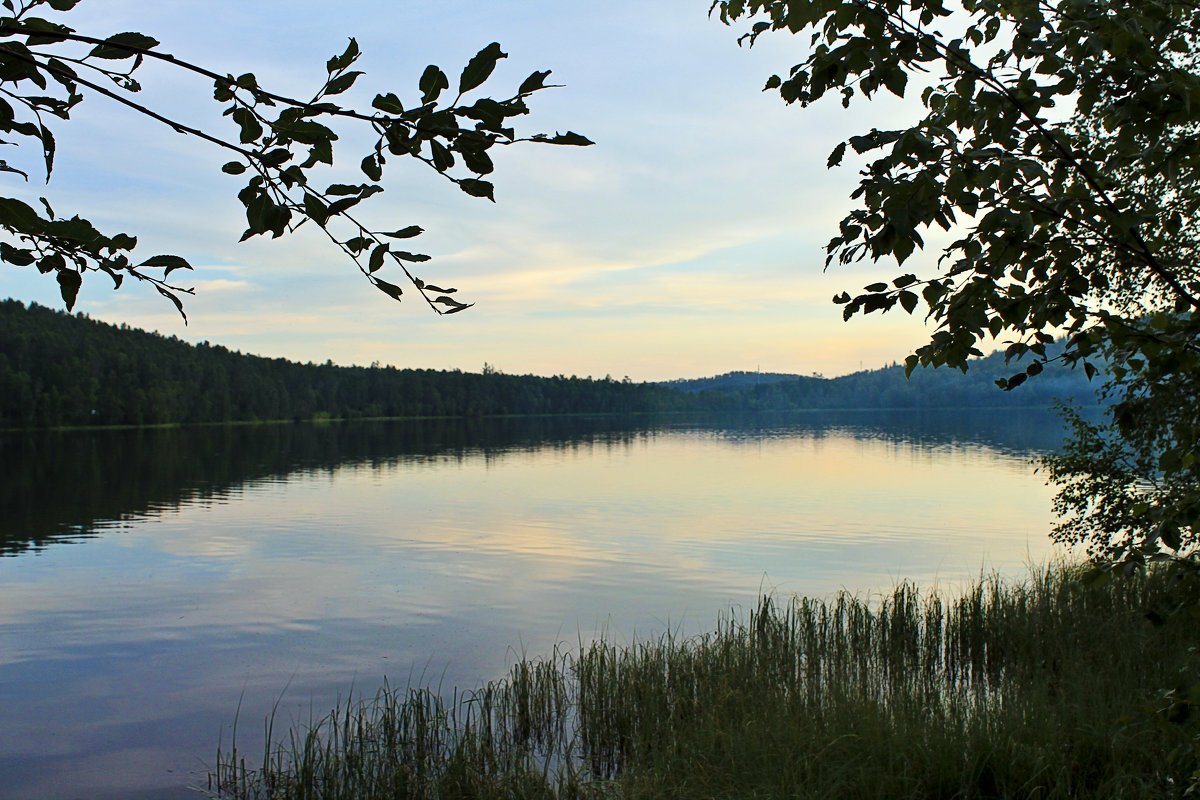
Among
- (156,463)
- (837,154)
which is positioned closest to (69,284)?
(837,154)

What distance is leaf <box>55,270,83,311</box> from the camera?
101 inches

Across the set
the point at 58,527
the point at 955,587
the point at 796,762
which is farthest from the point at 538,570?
the point at 58,527

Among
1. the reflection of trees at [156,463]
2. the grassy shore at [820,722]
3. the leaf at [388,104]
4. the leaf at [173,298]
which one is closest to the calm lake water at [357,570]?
the reflection of trees at [156,463]

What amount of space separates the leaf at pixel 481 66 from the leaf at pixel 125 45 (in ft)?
2.54

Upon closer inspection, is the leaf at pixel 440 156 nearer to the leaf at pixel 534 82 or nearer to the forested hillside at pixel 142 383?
the leaf at pixel 534 82

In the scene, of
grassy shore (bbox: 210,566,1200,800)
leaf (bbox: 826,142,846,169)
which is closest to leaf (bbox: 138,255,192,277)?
leaf (bbox: 826,142,846,169)

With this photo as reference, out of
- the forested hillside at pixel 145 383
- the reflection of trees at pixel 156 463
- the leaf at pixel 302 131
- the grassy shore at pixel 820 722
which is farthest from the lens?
the forested hillside at pixel 145 383

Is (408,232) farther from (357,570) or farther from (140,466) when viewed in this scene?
(140,466)

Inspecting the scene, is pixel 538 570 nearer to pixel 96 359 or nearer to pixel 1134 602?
pixel 1134 602

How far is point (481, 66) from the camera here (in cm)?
209

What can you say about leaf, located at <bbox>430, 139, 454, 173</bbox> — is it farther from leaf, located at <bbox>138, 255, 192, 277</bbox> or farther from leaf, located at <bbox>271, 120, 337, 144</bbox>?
leaf, located at <bbox>138, 255, 192, 277</bbox>

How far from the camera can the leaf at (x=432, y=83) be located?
218 centimetres

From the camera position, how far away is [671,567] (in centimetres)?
2508

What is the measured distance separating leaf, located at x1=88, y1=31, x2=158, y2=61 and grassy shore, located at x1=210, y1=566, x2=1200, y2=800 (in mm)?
6676
